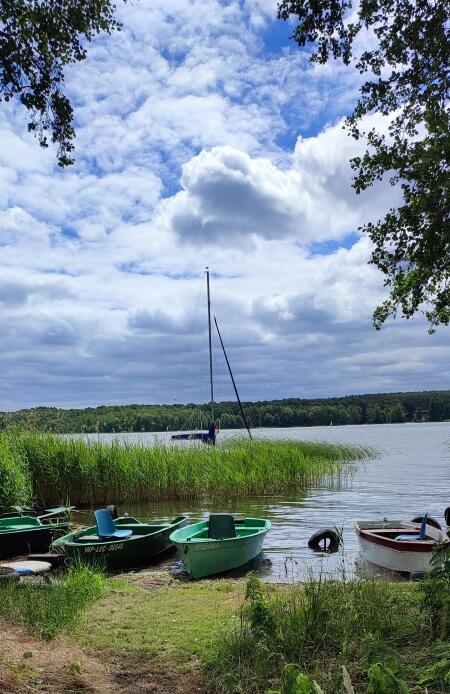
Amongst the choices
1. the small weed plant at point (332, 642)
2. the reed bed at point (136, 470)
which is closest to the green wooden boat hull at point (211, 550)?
the small weed plant at point (332, 642)

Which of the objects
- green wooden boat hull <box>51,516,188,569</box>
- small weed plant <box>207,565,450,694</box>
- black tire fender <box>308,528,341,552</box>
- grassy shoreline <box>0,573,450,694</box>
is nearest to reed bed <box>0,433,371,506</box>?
green wooden boat hull <box>51,516,188,569</box>

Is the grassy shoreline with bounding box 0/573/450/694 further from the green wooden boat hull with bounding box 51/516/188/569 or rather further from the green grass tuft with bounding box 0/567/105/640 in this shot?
the green wooden boat hull with bounding box 51/516/188/569

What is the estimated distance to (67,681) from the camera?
17.0 feet

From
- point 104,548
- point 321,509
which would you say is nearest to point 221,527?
point 104,548

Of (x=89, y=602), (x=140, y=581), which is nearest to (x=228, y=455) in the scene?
(x=140, y=581)

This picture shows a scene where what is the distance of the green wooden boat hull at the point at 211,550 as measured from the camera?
11.9m

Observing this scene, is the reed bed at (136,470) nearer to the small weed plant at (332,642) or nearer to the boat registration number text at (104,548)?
the boat registration number text at (104,548)

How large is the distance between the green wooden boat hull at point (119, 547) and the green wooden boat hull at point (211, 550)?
663 mm

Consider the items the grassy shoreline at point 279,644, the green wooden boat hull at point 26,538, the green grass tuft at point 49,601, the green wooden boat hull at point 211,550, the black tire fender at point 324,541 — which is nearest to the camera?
the grassy shoreline at point 279,644

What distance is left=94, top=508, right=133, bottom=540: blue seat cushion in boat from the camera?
13.2 metres

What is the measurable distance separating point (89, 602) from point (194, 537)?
202 inches

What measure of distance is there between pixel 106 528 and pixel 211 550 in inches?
101

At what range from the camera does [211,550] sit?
11992 millimetres

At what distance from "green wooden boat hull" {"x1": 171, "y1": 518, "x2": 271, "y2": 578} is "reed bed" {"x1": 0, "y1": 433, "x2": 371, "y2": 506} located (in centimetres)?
685
